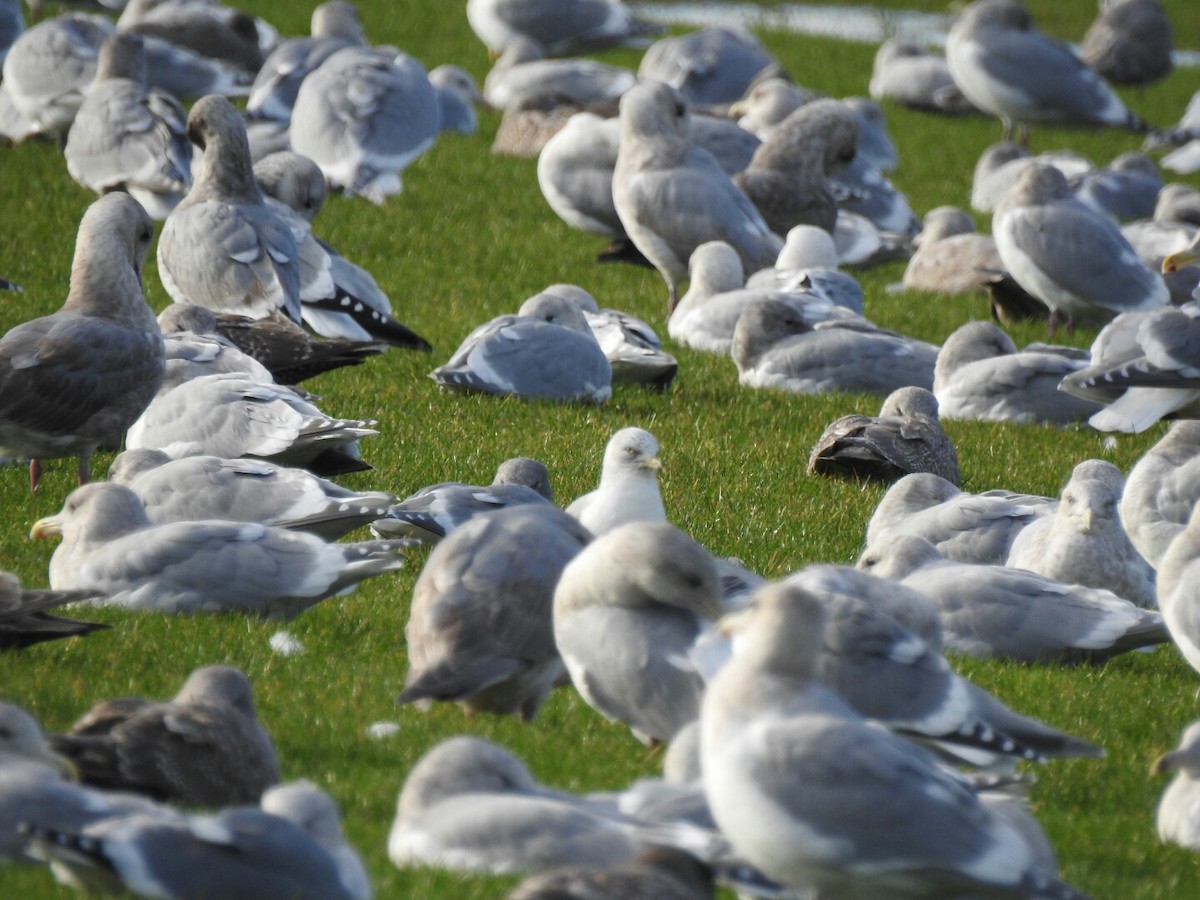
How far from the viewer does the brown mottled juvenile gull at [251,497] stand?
679cm

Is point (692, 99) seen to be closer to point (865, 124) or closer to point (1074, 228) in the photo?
point (865, 124)

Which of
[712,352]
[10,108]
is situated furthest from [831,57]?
[712,352]

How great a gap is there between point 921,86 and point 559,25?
473cm

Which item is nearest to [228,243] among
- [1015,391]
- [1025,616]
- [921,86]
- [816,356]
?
[816,356]

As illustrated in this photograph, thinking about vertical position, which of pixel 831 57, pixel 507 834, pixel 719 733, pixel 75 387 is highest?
pixel 719 733

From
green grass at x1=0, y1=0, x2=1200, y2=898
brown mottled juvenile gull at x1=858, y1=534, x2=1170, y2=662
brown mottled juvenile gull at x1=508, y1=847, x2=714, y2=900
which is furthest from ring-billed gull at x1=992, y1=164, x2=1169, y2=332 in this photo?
brown mottled juvenile gull at x1=508, y1=847, x2=714, y2=900

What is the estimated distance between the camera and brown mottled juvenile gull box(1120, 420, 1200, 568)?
7.72m

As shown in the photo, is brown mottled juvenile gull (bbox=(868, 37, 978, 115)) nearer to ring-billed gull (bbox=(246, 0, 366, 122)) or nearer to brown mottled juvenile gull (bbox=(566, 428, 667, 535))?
ring-billed gull (bbox=(246, 0, 366, 122))

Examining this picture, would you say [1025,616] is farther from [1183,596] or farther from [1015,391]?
[1015,391]

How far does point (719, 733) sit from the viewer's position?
3941 mm

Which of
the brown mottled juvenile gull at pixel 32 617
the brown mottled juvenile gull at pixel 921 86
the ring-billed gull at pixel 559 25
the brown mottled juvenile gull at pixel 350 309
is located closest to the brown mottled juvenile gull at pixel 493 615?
the brown mottled juvenile gull at pixel 32 617

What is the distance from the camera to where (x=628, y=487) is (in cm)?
688

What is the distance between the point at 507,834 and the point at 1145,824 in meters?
2.11

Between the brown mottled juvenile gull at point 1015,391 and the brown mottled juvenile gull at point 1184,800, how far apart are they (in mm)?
5923
